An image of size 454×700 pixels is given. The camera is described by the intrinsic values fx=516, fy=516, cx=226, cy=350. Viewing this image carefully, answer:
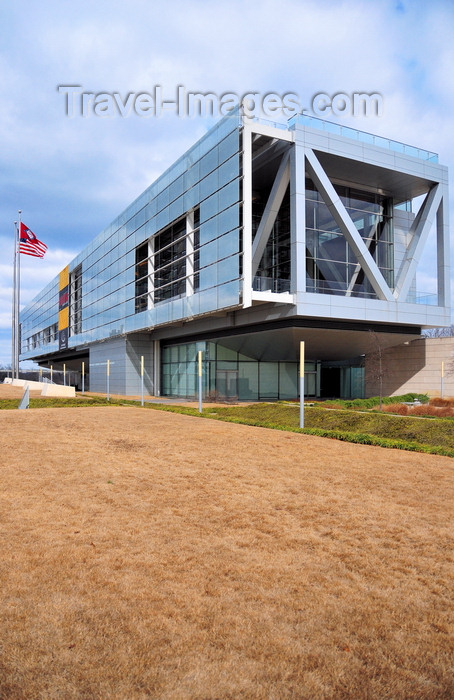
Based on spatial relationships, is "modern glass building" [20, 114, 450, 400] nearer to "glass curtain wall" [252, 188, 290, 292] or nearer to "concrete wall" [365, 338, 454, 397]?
"glass curtain wall" [252, 188, 290, 292]

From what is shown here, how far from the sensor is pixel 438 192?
35.8 m

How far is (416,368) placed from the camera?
36.9m

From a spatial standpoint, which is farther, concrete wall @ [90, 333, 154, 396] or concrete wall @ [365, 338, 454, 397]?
concrete wall @ [90, 333, 154, 396]

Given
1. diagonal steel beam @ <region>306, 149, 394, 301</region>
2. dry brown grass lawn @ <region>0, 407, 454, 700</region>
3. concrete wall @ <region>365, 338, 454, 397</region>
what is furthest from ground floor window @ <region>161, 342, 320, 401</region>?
dry brown grass lawn @ <region>0, 407, 454, 700</region>

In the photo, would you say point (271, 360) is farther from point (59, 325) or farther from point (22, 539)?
point (59, 325)

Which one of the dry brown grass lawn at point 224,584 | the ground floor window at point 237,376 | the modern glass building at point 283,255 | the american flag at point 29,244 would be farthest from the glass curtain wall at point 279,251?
the american flag at point 29,244

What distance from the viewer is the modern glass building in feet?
101

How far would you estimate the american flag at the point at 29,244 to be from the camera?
178ft

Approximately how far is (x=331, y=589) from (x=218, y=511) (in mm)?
2713

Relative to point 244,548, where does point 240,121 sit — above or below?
above

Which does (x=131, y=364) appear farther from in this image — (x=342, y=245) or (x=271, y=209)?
(x=342, y=245)

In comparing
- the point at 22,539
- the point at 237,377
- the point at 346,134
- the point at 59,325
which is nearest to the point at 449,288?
the point at 346,134

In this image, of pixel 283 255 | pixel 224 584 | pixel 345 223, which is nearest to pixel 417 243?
pixel 345 223

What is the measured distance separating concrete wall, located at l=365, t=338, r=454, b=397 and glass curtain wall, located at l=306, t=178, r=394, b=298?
508cm
